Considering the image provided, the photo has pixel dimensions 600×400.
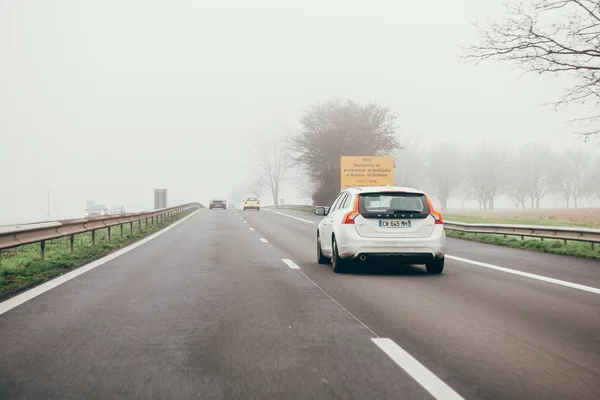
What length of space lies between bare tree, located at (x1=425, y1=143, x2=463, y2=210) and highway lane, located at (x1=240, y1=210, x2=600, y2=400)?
68.1 m

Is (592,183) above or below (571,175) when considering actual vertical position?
below

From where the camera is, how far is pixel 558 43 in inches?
655

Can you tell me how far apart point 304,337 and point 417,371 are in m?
1.38

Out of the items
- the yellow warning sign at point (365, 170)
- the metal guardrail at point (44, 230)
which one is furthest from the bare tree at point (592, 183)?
the metal guardrail at point (44, 230)

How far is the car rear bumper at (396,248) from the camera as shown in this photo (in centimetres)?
994

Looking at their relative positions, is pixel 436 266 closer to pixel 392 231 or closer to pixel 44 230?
pixel 392 231

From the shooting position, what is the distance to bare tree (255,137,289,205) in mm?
92537

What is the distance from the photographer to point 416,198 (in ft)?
34.3

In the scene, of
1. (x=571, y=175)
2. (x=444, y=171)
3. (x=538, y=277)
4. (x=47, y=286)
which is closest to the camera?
(x=47, y=286)

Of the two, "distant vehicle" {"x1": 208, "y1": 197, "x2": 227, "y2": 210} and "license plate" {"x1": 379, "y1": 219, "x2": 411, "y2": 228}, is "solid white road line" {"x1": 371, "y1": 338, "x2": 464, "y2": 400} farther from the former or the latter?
"distant vehicle" {"x1": 208, "y1": 197, "x2": 227, "y2": 210}

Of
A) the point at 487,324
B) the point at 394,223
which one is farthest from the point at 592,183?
the point at 487,324

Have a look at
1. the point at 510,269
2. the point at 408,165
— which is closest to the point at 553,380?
the point at 510,269

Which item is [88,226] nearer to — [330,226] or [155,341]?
[330,226]

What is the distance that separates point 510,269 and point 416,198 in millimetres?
2290
